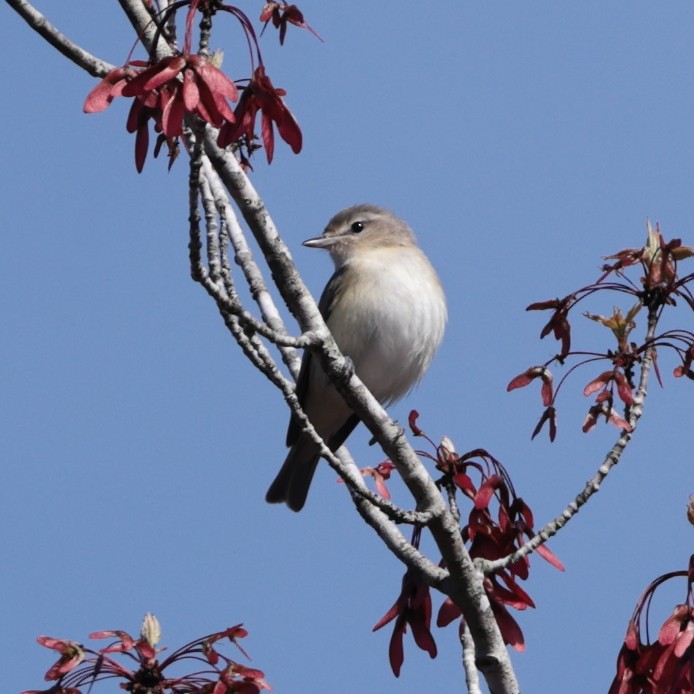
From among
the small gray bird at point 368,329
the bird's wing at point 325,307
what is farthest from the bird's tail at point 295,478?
the bird's wing at point 325,307

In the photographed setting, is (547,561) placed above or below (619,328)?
below

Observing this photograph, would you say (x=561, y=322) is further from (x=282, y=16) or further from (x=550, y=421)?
(x=282, y=16)

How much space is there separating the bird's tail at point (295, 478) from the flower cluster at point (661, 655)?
180 inches

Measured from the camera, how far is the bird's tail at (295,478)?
838cm

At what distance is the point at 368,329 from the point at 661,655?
14.7 feet

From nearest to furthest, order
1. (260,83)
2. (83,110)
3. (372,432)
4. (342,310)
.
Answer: (83,110) < (260,83) < (372,432) < (342,310)

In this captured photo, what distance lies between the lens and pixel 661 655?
3711 mm

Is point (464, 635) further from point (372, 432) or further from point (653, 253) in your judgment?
point (653, 253)

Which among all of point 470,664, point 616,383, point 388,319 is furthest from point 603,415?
point 388,319

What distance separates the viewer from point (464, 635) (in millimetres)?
4812

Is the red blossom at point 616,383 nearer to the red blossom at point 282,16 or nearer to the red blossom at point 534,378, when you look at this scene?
the red blossom at point 534,378

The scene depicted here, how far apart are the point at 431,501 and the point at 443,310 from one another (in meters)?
3.82

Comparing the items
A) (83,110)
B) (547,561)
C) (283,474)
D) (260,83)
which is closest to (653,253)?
(547,561)

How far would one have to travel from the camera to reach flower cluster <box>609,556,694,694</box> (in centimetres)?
364
